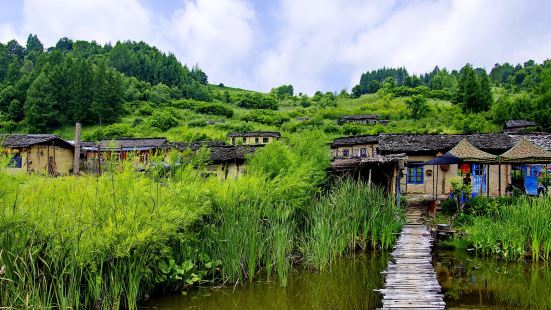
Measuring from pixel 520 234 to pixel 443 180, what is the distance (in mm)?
10851

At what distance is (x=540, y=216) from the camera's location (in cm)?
1230

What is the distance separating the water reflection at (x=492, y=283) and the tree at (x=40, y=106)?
5764 cm

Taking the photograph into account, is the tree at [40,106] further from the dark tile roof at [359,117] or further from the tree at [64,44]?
the tree at [64,44]

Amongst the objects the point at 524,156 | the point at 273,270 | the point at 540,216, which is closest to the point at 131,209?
the point at 273,270

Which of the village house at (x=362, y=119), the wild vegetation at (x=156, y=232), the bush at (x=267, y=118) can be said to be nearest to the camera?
the wild vegetation at (x=156, y=232)

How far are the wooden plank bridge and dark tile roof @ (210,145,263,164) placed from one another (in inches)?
518

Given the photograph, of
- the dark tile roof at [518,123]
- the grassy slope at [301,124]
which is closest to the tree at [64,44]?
the grassy slope at [301,124]

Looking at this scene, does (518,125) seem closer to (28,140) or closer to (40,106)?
(28,140)

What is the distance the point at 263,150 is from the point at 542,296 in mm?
9617

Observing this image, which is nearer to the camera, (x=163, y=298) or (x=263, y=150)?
(x=163, y=298)

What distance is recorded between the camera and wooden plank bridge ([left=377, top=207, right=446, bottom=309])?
27.8 feet

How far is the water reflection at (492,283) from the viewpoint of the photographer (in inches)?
380

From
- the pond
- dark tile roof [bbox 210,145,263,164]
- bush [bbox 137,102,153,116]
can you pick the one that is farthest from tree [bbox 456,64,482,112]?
the pond

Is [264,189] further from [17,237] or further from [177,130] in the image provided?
[177,130]
